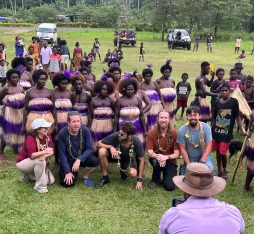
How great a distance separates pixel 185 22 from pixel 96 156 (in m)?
39.8

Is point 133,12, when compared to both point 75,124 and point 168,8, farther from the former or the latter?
point 75,124

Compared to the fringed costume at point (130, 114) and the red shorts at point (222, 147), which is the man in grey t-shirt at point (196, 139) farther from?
the fringed costume at point (130, 114)

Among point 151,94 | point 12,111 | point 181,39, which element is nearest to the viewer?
point 12,111

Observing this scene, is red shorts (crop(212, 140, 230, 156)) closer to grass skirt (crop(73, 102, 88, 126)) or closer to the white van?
grass skirt (crop(73, 102, 88, 126))

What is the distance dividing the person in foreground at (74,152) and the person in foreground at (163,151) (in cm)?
99

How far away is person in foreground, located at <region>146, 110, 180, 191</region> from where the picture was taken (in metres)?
6.53

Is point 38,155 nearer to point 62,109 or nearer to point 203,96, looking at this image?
point 62,109

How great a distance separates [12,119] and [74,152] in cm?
177

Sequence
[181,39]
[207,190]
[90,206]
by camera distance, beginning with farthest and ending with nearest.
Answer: [181,39] < [90,206] < [207,190]

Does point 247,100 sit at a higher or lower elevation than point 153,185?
higher

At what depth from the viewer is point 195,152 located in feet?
20.9

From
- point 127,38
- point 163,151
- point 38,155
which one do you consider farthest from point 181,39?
point 38,155

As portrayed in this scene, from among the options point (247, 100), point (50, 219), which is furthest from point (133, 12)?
point (50, 219)

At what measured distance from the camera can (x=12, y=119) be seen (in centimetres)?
768
